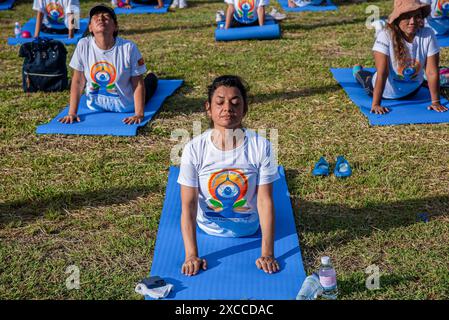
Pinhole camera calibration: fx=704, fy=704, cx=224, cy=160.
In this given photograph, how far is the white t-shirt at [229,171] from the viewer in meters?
4.84

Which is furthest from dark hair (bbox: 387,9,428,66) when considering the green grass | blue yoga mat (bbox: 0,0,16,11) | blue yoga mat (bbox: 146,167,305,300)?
blue yoga mat (bbox: 0,0,16,11)

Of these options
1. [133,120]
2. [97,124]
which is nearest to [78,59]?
[97,124]

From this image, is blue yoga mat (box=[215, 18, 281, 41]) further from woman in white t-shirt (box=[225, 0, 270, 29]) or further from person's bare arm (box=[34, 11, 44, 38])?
person's bare arm (box=[34, 11, 44, 38])

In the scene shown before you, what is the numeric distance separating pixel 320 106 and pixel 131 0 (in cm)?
733

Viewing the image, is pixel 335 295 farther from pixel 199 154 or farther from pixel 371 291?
pixel 199 154

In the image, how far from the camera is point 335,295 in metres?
4.48

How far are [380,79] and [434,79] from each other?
59cm

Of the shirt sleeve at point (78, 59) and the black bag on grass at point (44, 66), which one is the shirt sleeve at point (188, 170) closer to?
the shirt sleeve at point (78, 59)

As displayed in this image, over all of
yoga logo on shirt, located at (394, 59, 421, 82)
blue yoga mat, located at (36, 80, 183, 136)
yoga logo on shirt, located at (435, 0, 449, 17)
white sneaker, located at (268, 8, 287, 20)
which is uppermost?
yoga logo on shirt, located at (435, 0, 449, 17)

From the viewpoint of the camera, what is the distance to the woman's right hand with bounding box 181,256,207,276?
4730mm

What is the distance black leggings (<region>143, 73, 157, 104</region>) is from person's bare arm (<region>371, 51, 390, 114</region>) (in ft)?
8.59

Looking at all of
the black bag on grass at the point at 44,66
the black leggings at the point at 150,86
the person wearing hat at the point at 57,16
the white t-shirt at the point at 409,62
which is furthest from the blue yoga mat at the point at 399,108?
the person wearing hat at the point at 57,16

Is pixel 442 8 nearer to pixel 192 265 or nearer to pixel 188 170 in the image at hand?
pixel 188 170

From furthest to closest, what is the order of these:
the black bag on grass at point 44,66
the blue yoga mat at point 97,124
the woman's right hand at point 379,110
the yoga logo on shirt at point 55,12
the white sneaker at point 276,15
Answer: the white sneaker at point 276,15, the yoga logo on shirt at point 55,12, the black bag on grass at point 44,66, the woman's right hand at point 379,110, the blue yoga mat at point 97,124
